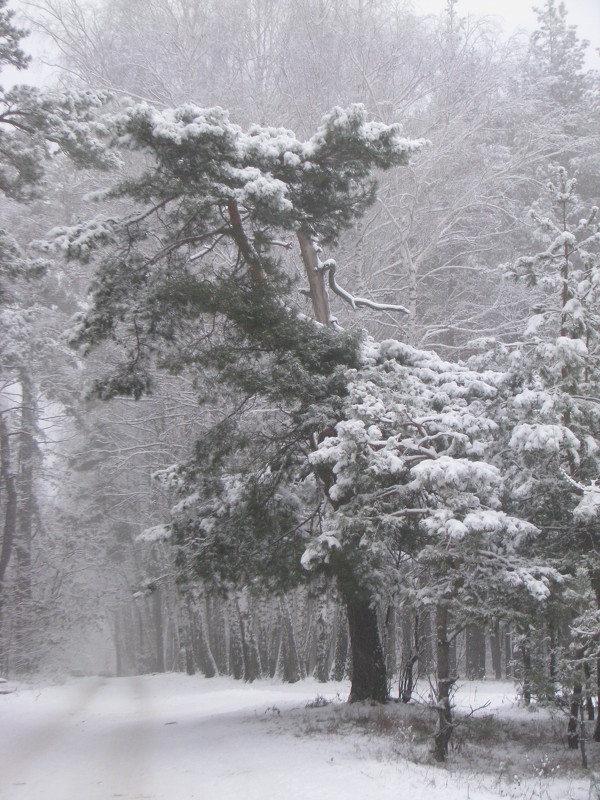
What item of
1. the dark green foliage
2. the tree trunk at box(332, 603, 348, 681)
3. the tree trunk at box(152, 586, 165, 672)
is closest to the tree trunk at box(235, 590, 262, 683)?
the tree trunk at box(332, 603, 348, 681)

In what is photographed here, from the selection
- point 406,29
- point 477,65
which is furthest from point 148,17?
point 477,65

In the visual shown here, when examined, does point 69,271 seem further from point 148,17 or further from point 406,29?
point 406,29

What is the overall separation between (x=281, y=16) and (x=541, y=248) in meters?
11.8

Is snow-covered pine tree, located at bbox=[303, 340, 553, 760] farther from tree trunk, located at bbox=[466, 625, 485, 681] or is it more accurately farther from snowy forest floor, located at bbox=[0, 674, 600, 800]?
tree trunk, located at bbox=[466, 625, 485, 681]

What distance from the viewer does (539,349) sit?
410 inches

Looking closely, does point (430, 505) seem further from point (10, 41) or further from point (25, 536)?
point (25, 536)

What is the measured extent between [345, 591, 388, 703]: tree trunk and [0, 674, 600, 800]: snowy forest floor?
474mm

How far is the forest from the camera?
9.54 metres

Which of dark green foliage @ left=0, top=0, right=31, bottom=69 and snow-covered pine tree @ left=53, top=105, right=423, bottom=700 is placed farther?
dark green foliage @ left=0, top=0, right=31, bottom=69

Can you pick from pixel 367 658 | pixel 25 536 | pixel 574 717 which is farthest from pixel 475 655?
pixel 25 536

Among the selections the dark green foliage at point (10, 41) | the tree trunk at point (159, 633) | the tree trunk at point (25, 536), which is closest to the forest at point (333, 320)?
the dark green foliage at point (10, 41)

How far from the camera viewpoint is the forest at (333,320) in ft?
31.3

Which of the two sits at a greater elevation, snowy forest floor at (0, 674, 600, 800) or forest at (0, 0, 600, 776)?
forest at (0, 0, 600, 776)

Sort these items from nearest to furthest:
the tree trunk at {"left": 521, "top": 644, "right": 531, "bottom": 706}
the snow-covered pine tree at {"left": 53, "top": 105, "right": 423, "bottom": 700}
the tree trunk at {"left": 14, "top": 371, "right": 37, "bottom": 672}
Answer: the tree trunk at {"left": 521, "top": 644, "right": 531, "bottom": 706} → the snow-covered pine tree at {"left": 53, "top": 105, "right": 423, "bottom": 700} → the tree trunk at {"left": 14, "top": 371, "right": 37, "bottom": 672}
